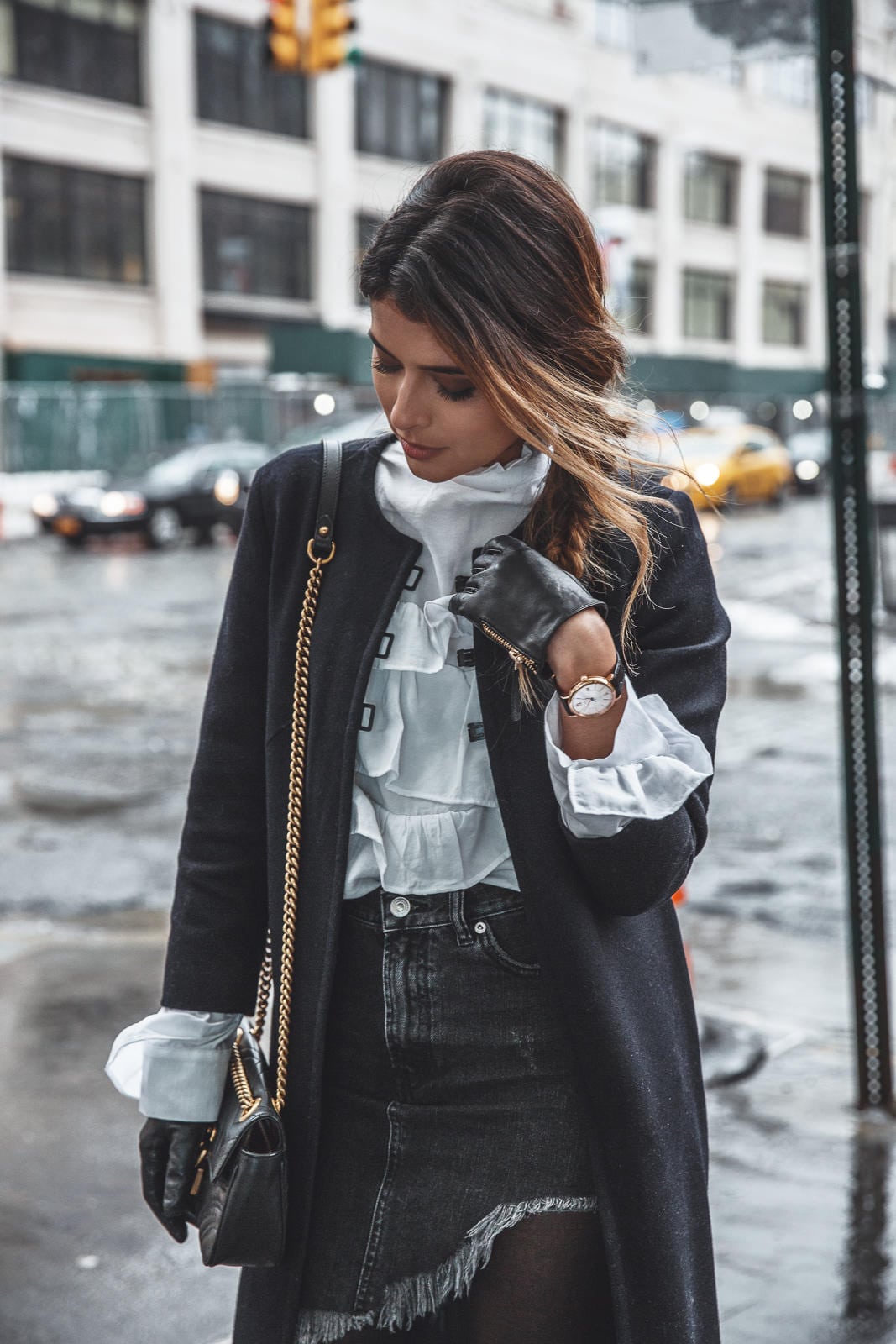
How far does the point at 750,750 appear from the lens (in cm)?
983

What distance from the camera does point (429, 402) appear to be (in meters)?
1.86

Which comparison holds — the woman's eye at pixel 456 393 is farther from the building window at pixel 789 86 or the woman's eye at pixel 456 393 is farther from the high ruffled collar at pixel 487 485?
the building window at pixel 789 86

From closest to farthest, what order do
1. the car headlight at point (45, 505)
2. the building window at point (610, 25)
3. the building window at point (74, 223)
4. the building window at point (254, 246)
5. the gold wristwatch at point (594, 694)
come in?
the gold wristwatch at point (594, 694) → the car headlight at point (45, 505) → the building window at point (74, 223) → the building window at point (254, 246) → the building window at point (610, 25)

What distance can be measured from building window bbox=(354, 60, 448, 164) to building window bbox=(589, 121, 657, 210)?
663cm

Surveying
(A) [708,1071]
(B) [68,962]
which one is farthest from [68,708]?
(A) [708,1071]

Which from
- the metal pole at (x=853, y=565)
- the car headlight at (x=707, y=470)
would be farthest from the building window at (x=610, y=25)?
the metal pole at (x=853, y=565)

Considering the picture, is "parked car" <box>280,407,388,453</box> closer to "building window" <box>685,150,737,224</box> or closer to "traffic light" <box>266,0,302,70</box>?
"traffic light" <box>266,0,302,70</box>

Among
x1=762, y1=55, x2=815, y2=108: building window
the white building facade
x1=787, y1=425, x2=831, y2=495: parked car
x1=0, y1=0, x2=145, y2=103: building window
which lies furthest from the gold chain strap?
x1=762, y1=55, x2=815, y2=108: building window

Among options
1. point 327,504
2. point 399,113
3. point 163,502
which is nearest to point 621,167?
point 399,113

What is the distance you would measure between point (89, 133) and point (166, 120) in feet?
6.47

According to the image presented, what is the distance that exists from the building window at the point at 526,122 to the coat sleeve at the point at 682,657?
4342 cm

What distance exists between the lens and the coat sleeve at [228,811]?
81.4 inches

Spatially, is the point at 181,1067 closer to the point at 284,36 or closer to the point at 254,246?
the point at 284,36

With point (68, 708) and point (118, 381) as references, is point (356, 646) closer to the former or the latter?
point (68, 708)
